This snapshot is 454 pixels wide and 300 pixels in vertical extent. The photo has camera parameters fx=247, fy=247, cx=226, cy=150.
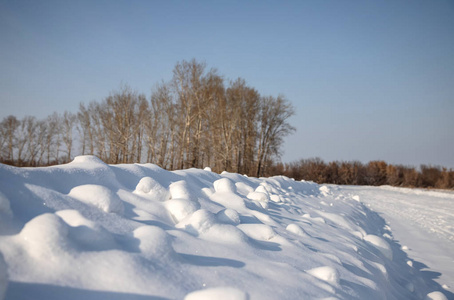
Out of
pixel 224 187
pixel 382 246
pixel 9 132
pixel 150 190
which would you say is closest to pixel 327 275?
pixel 150 190

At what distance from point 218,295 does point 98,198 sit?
85 centimetres

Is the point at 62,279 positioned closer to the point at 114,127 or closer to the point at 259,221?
the point at 259,221

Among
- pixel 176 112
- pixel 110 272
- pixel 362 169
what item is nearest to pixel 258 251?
pixel 110 272

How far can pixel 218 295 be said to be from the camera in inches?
35.3

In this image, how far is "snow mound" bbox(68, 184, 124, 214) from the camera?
4.42 ft

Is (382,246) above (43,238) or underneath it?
underneath

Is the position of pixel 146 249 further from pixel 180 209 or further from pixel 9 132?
pixel 9 132

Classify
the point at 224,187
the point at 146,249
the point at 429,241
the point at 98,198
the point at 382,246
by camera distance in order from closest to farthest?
the point at 146,249 → the point at 98,198 → the point at 224,187 → the point at 382,246 → the point at 429,241

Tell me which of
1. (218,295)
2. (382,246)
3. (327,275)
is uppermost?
(218,295)

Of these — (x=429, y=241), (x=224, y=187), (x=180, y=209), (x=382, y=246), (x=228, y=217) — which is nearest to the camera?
(x=180, y=209)

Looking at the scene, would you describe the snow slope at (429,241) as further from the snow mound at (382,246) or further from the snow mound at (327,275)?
the snow mound at (327,275)

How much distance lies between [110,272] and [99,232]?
19 cm

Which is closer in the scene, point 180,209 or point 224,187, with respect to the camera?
point 180,209

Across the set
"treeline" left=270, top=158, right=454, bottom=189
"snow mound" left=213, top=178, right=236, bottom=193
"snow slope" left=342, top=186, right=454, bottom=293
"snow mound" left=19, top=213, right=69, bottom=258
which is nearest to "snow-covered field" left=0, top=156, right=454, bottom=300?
"snow mound" left=19, top=213, right=69, bottom=258
